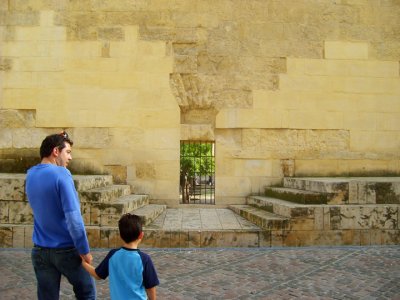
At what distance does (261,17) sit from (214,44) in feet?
3.71

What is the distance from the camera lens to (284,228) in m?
5.41

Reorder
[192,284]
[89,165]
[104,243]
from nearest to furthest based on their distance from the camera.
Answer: [192,284]
[104,243]
[89,165]

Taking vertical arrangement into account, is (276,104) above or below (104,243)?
above

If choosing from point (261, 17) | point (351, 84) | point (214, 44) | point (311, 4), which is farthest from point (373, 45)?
point (214, 44)

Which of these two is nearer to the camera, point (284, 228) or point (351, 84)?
point (284, 228)

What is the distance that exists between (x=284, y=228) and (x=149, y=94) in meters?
3.83

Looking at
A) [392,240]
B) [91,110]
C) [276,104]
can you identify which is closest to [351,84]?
[276,104]

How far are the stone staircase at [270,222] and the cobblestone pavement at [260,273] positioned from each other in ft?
0.51

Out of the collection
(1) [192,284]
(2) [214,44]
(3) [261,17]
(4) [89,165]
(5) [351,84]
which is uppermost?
(3) [261,17]

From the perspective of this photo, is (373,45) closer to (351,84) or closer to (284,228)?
(351,84)

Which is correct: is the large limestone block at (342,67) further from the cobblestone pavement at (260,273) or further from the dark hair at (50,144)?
the dark hair at (50,144)

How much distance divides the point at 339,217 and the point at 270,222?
3.45 feet

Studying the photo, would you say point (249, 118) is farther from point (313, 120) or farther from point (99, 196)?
point (99, 196)

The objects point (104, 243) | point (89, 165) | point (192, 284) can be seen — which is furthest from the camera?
point (89, 165)
